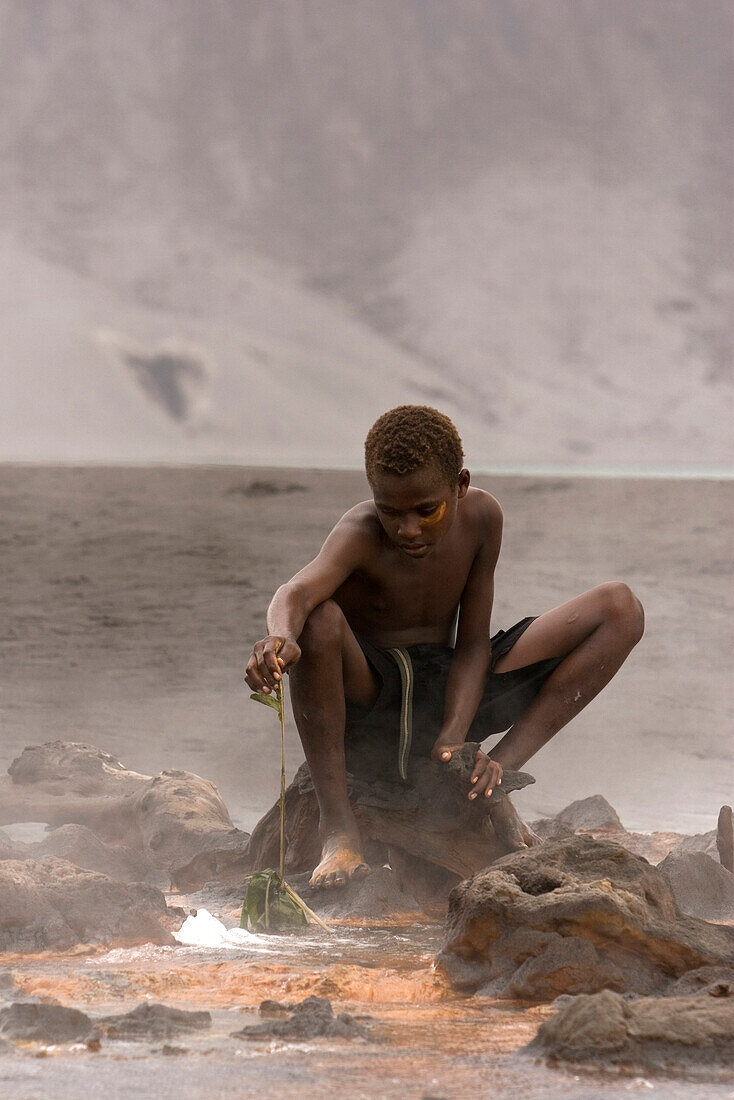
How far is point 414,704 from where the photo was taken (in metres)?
3.03

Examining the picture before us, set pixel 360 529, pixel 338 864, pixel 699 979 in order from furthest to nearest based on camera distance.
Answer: pixel 360 529 < pixel 338 864 < pixel 699 979

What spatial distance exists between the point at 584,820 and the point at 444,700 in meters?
1.13

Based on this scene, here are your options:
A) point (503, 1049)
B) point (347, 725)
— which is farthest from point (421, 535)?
point (503, 1049)

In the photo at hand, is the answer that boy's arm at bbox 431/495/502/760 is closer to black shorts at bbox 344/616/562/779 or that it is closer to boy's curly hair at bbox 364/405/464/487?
black shorts at bbox 344/616/562/779

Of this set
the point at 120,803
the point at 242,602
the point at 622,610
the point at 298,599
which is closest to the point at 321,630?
the point at 298,599

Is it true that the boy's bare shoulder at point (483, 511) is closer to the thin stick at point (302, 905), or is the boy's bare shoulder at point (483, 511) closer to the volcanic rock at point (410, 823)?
the volcanic rock at point (410, 823)

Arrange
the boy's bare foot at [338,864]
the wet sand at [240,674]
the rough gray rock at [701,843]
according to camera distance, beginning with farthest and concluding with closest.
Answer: the rough gray rock at [701,843] < the boy's bare foot at [338,864] < the wet sand at [240,674]

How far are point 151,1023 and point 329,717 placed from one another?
118cm

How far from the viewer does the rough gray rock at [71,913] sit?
91.8 inches

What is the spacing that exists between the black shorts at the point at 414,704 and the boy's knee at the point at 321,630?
0.22 meters

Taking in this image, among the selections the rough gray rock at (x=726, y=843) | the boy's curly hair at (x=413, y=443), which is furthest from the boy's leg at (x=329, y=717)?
the rough gray rock at (x=726, y=843)

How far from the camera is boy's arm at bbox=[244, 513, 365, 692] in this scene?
246 cm

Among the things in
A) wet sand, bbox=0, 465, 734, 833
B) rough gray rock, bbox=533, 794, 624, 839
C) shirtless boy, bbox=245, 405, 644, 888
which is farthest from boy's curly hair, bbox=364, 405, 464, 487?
wet sand, bbox=0, 465, 734, 833

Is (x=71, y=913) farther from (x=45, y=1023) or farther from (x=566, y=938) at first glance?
(x=566, y=938)
